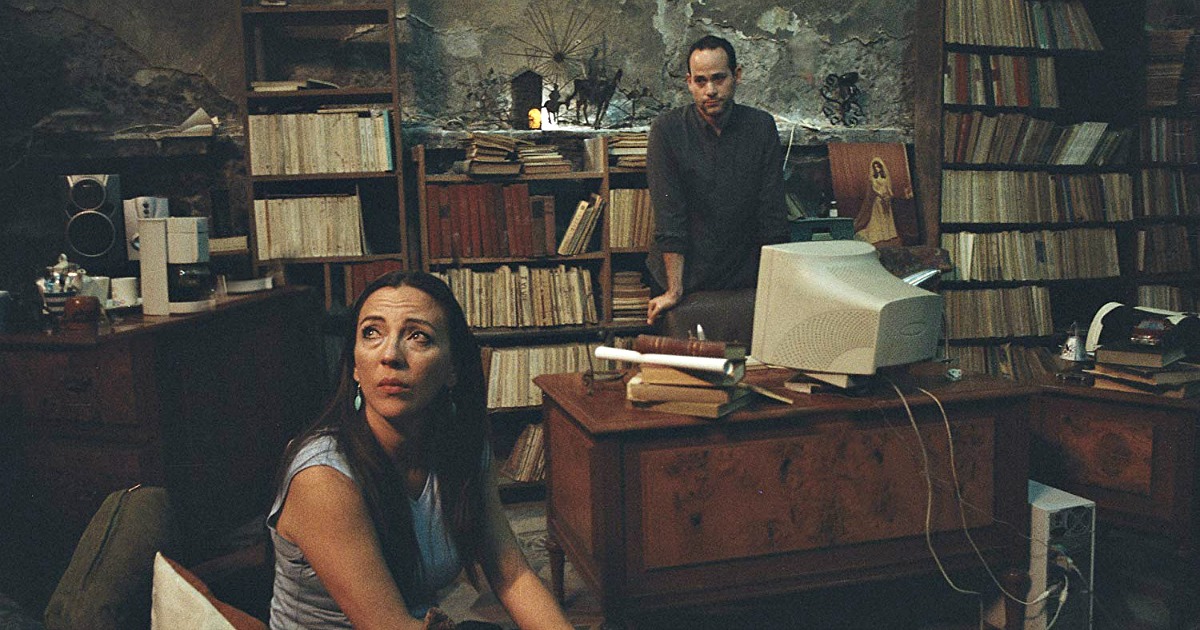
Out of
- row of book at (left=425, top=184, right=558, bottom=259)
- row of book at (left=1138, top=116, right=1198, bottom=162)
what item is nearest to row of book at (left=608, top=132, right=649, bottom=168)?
row of book at (left=425, top=184, right=558, bottom=259)

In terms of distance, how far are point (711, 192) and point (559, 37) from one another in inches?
51.8

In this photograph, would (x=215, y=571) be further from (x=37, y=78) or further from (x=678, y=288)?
(x=37, y=78)

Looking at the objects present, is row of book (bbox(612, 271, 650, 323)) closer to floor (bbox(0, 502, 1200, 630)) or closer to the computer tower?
floor (bbox(0, 502, 1200, 630))

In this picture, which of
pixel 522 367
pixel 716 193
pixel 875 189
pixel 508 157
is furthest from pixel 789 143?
pixel 522 367

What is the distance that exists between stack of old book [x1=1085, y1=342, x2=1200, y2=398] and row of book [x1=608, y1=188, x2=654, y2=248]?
6.74ft

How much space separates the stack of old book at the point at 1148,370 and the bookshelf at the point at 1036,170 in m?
1.85

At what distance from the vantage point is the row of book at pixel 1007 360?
4770 millimetres

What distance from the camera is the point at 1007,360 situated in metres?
4.78

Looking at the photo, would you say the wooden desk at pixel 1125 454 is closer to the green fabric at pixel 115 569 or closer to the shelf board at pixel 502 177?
the shelf board at pixel 502 177

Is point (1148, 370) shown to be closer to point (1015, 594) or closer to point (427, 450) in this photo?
point (1015, 594)

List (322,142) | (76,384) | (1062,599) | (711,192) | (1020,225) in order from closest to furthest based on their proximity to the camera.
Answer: (1062,599), (76,384), (711,192), (322,142), (1020,225)

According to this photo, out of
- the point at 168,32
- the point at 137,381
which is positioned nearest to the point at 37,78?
the point at 168,32

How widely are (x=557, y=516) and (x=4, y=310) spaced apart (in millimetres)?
1890

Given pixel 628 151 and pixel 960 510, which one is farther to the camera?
pixel 628 151
